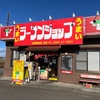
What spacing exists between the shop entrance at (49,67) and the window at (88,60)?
2103mm

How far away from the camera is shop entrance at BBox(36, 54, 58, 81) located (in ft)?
57.2

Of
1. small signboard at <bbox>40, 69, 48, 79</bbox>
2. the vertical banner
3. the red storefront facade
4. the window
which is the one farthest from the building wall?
the window

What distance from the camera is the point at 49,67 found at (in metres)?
17.7

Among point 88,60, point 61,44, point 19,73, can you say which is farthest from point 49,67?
point 88,60

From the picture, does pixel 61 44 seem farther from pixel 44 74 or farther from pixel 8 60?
pixel 8 60

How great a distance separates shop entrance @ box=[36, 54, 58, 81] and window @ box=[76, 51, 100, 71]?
2.10 meters

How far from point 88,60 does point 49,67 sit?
12.0ft

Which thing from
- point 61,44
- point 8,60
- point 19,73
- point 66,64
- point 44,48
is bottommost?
point 19,73

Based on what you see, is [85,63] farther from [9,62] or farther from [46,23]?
[9,62]

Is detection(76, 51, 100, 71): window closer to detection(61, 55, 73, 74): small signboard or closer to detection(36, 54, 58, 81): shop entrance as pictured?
detection(61, 55, 73, 74): small signboard

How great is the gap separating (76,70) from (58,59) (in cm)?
185

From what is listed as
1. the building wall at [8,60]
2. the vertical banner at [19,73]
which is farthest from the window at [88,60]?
the building wall at [8,60]

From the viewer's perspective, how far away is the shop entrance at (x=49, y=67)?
17438mm

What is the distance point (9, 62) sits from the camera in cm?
1983
